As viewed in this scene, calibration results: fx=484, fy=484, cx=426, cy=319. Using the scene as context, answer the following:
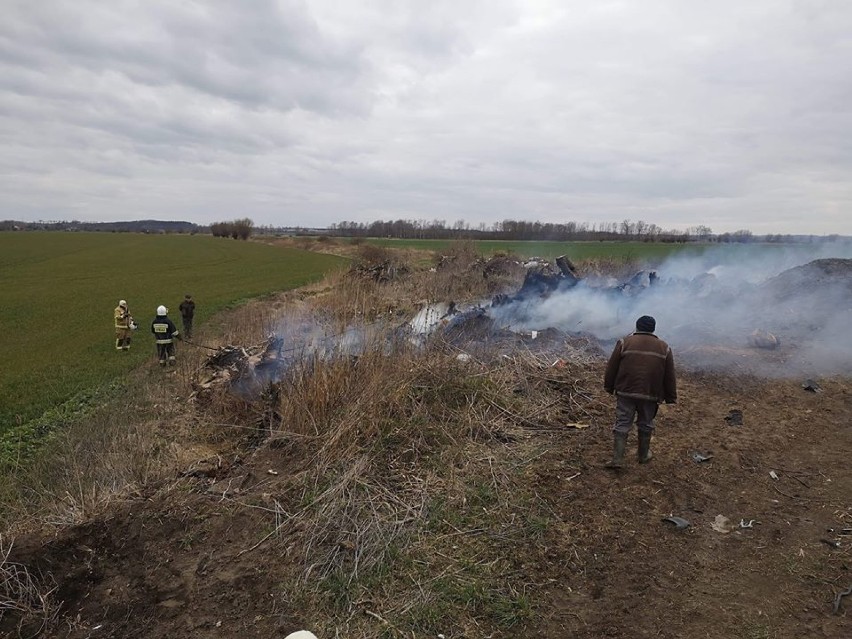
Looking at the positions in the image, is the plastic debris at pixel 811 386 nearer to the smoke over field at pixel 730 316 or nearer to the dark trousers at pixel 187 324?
the smoke over field at pixel 730 316

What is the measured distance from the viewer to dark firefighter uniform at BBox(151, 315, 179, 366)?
10.9m

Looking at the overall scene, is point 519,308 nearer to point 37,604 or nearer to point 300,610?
point 300,610

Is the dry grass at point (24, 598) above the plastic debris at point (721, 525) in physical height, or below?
below

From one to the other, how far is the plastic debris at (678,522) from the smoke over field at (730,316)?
17.6ft

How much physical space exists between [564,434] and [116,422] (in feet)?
19.5

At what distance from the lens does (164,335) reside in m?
11.0

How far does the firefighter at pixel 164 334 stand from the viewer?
10.9 m

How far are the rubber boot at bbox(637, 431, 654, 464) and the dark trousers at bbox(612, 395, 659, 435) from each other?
6 cm

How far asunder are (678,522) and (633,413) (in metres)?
1.19

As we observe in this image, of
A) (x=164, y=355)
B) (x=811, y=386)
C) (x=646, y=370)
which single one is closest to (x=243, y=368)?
(x=164, y=355)

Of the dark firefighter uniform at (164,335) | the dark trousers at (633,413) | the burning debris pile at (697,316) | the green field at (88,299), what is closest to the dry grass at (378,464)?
the dark trousers at (633,413)

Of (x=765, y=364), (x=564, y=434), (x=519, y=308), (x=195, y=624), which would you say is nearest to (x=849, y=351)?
(x=765, y=364)

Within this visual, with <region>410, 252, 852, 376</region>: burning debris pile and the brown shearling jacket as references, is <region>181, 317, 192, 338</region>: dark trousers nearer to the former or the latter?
<region>410, 252, 852, 376</region>: burning debris pile

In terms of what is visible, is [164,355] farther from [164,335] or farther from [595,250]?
[595,250]
